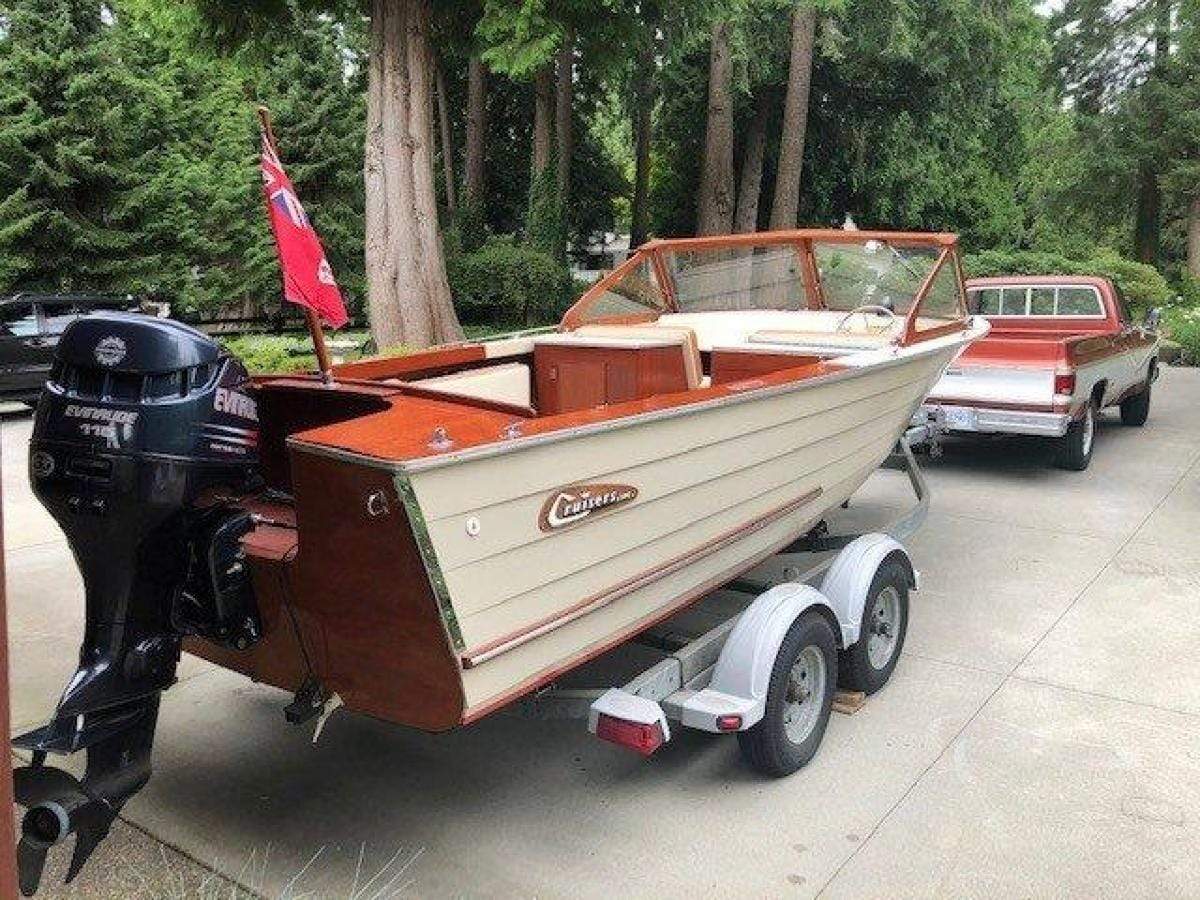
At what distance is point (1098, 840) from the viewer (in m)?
3.27

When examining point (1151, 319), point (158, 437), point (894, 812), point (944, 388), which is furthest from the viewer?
point (1151, 319)

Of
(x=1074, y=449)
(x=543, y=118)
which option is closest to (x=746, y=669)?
(x=1074, y=449)

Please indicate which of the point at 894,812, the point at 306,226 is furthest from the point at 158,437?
the point at 894,812

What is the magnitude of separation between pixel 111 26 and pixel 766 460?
22.2 metres

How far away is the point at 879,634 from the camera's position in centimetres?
446

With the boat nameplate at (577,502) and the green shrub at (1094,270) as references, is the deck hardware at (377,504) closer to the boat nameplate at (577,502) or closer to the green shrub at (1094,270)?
the boat nameplate at (577,502)

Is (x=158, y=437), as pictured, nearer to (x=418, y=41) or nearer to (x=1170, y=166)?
(x=418, y=41)

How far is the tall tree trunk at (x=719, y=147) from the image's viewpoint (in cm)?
1858

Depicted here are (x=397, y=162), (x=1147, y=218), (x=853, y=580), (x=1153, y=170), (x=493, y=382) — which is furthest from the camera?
(x=1147, y=218)

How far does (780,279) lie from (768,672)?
3182 millimetres

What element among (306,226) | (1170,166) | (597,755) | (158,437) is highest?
(1170,166)

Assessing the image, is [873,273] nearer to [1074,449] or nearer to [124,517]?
[1074,449]

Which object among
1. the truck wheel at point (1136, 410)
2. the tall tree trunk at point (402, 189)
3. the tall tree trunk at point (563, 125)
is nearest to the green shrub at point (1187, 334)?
the truck wheel at point (1136, 410)

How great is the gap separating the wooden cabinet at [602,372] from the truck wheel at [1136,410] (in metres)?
7.80
